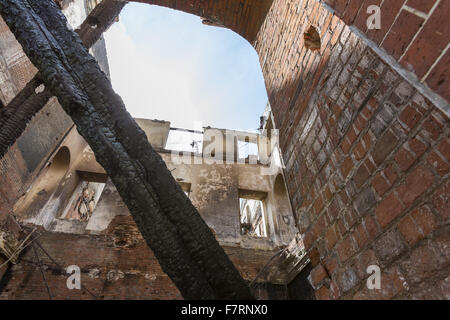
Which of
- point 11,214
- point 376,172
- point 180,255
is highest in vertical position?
point 376,172

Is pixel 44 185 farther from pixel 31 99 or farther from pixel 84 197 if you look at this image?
pixel 31 99

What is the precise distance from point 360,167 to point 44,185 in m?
8.98

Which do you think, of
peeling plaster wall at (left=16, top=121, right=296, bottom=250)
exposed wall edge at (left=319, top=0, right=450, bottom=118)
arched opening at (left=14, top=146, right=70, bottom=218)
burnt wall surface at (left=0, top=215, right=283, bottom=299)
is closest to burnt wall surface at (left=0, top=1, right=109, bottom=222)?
arched opening at (left=14, top=146, right=70, bottom=218)

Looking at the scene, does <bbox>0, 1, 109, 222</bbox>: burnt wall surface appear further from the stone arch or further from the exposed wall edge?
the exposed wall edge

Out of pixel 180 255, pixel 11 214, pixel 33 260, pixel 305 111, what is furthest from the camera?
pixel 33 260

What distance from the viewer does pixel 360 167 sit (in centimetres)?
105

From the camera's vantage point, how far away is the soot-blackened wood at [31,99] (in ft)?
7.29

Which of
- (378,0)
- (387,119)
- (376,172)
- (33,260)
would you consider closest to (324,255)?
(376,172)

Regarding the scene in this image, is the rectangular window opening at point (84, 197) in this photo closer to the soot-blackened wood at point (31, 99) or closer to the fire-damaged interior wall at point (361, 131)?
the soot-blackened wood at point (31, 99)

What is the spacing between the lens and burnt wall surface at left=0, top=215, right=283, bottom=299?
5.69 metres

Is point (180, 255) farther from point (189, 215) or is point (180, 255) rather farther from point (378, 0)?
point (378, 0)

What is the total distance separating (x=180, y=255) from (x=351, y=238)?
2.58 ft

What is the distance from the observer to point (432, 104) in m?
0.71

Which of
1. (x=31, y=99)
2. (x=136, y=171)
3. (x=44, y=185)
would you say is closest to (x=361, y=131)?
(x=136, y=171)
